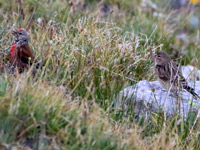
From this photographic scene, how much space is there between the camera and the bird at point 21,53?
603 cm

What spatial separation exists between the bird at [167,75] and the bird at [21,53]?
171 centimetres

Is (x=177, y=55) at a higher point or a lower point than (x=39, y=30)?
lower

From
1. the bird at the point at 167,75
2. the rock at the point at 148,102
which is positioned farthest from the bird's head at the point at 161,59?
the rock at the point at 148,102

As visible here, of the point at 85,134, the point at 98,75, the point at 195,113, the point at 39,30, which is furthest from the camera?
the point at 39,30

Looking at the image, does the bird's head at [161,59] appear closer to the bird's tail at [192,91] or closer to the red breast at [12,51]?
the bird's tail at [192,91]

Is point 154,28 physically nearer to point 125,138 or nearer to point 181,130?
point 181,130

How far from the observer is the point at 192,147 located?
479 cm

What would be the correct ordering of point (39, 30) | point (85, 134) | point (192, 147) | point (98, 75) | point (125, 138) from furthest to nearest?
1. point (39, 30)
2. point (98, 75)
3. point (192, 147)
4. point (125, 138)
5. point (85, 134)

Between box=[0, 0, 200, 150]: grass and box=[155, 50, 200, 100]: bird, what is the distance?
0.90 ft

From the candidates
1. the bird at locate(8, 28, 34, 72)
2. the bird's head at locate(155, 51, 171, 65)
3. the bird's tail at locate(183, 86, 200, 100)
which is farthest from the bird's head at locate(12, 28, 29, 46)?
the bird's tail at locate(183, 86, 200, 100)

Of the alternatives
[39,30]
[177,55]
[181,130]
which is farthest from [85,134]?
[177,55]

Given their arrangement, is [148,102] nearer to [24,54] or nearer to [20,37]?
[24,54]

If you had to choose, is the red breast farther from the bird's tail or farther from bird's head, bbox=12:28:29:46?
the bird's tail

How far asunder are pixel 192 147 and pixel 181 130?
204mm
